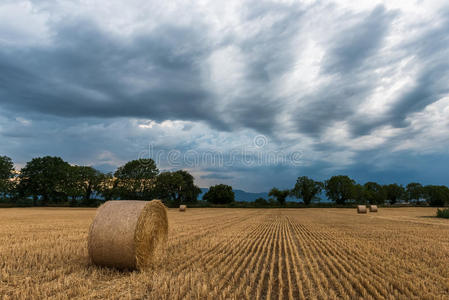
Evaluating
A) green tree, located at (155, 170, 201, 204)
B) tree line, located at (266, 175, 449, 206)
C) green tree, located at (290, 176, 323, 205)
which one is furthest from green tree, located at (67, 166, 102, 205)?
green tree, located at (290, 176, 323, 205)

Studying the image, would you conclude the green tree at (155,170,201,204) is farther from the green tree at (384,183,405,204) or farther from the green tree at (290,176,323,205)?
the green tree at (384,183,405,204)

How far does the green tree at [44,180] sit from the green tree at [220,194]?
42538 millimetres

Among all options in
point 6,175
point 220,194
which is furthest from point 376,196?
point 6,175

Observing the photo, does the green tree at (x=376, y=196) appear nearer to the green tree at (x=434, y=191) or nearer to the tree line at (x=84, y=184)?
the green tree at (x=434, y=191)

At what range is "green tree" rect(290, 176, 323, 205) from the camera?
9463 cm

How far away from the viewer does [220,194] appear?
291 feet

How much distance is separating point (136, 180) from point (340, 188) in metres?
69.1

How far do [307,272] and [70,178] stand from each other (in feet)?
238

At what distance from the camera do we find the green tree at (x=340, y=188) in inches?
3664

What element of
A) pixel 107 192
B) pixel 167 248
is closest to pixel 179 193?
pixel 107 192

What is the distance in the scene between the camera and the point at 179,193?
7388cm

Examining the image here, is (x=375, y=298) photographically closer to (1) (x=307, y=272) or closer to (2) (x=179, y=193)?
(1) (x=307, y=272)

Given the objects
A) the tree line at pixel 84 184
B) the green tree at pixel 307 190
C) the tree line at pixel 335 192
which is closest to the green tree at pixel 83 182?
the tree line at pixel 84 184

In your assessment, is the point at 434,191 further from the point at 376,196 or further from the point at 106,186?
the point at 106,186
